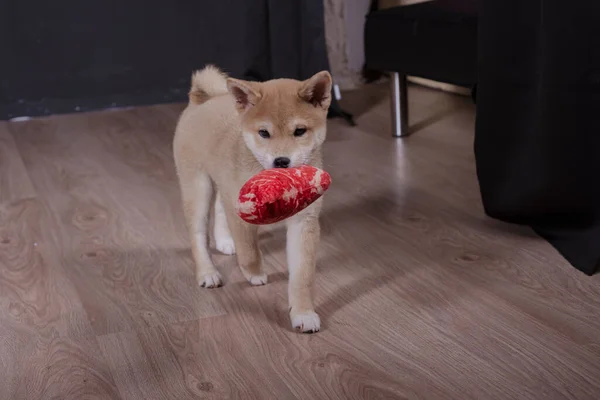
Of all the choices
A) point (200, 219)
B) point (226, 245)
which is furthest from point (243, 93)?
point (226, 245)

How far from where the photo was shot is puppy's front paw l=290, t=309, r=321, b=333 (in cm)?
148

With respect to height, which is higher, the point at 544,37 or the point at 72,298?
the point at 544,37

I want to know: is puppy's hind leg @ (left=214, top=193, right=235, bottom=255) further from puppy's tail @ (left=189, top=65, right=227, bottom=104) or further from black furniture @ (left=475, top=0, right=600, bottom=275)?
black furniture @ (left=475, top=0, right=600, bottom=275)

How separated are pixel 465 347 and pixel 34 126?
8.60ft

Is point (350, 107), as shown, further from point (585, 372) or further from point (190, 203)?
point (585, 372)

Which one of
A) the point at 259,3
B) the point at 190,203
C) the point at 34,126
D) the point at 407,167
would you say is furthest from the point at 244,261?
the point at 34,126

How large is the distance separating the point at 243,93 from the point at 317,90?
5.5 inches

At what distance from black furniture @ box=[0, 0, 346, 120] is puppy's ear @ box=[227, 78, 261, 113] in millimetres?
1817

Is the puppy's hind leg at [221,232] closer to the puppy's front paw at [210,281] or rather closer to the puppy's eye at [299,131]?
the puppy's front paw at [210,281]

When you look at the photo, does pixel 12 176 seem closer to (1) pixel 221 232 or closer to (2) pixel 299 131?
(1) pixel 221 232

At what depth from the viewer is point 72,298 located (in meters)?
1.69

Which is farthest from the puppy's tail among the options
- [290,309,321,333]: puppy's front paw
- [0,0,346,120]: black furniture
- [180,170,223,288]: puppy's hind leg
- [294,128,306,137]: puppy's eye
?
[0,0,346,120]: black furniture

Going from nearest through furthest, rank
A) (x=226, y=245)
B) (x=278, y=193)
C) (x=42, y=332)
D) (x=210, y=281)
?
(x=278, y=193) → (x=42, y=332) → (x=210, y=281) → (x=226, y=245)

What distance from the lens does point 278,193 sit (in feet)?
4.24
